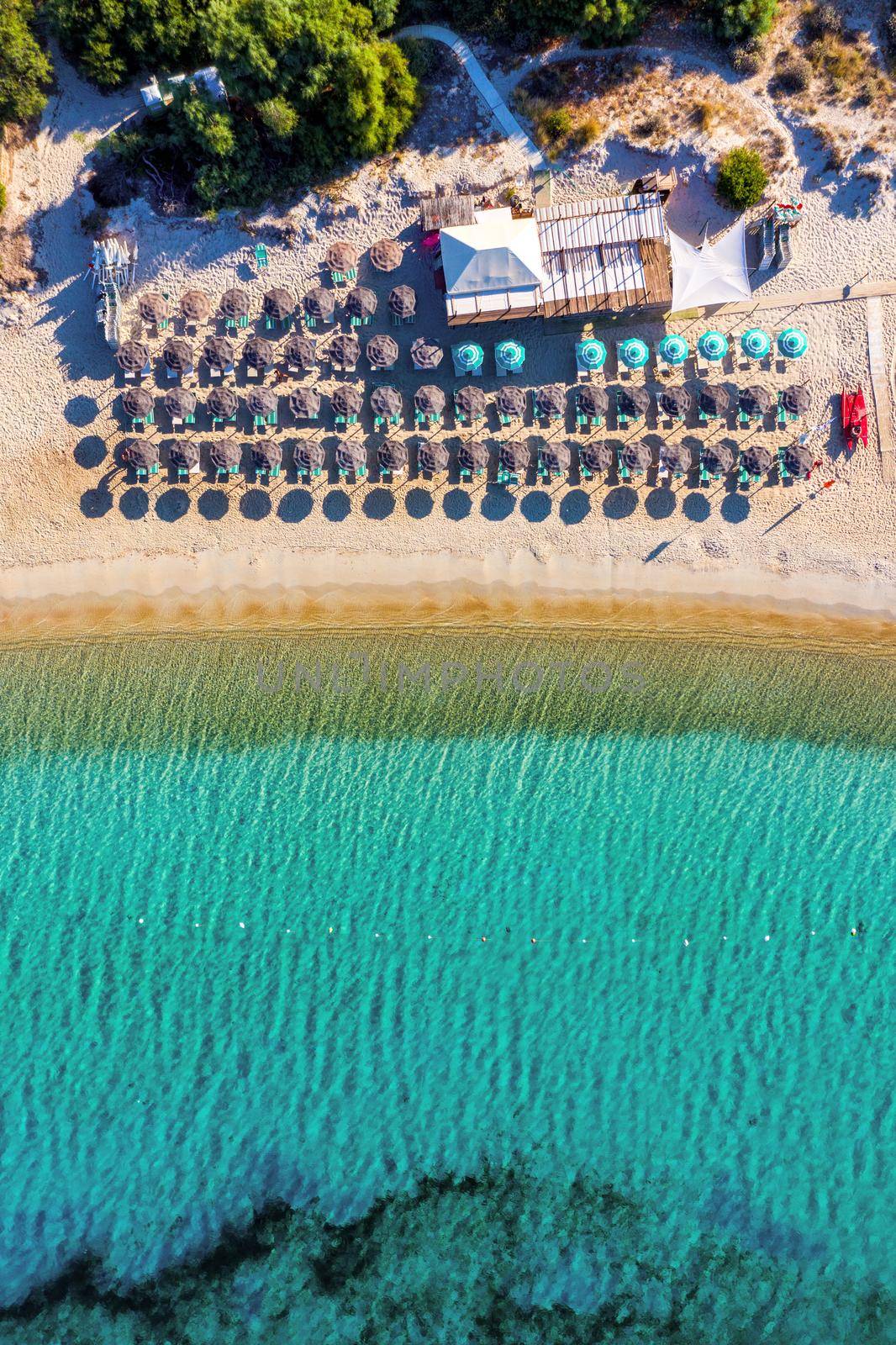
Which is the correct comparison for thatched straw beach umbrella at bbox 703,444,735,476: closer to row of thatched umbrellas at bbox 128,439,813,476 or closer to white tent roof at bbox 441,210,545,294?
row of thatched umbrellas at bbox 128,439,813,476

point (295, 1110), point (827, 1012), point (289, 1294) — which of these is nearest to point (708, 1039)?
point (827, 1012)

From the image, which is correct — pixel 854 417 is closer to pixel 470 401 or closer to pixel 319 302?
pixel 470 401

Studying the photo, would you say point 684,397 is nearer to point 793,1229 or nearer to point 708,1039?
point 708,1039

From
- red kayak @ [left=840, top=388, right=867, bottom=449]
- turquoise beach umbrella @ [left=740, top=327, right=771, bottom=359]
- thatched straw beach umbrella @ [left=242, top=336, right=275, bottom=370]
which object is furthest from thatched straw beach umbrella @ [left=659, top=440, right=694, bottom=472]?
thatched straw beach umbrella @ [left=242, top=336, right=275, bottom=370]

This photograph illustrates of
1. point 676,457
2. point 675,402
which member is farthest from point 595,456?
point 675,402

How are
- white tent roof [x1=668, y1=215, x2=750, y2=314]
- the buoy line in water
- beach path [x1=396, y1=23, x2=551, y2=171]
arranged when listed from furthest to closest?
the buoy line in water → beach path [x1=396, y1=23, x2=551, y2=171] → white tent roof [x1=668, y1=215, x2=750, y2=314]
